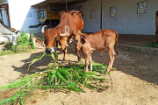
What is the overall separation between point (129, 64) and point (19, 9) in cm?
1219

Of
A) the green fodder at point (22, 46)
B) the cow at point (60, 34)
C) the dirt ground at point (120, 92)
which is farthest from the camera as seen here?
the green fodder at point (22, 46)

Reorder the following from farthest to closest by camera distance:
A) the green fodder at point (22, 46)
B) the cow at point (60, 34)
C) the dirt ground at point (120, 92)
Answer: the green fodder at point (22, 46)
the cow at point (60, 34)
the dirt ground at point (120, 92)

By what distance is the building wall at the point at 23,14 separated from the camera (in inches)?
511

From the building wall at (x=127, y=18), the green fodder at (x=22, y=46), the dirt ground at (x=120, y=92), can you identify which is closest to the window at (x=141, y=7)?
the building wall at (x=127, y=18)

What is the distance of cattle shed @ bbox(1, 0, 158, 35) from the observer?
910 cm

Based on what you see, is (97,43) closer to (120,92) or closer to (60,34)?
(60,34)

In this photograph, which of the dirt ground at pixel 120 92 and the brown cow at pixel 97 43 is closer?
the dirt ground at pixel 120 92

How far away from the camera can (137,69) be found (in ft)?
13.0

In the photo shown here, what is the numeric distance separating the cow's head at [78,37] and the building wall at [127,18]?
7140mm

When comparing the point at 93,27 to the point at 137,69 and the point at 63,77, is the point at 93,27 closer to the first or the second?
the point at 137,69

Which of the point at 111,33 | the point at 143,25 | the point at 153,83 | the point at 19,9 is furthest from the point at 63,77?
the point at 19,9

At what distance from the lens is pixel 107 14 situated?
39.6ft

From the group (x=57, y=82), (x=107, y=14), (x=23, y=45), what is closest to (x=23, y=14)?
(x=23, y=45)

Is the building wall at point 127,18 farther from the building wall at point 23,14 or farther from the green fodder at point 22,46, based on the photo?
the green fodder at point 22,46
